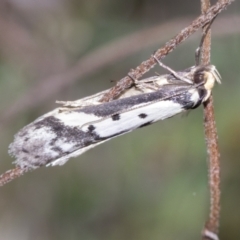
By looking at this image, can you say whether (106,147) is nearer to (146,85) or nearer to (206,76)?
(146,85)

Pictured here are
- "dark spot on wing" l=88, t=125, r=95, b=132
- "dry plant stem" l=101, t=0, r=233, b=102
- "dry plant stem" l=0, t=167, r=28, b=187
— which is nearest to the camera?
"dry plant stem" l=0, t=167, r=28, b=187

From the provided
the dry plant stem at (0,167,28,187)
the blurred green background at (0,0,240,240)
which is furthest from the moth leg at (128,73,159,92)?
the blurred green background at (0,0,240,240)

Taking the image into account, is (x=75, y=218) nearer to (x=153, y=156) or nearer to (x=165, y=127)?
(x=153, y=156)

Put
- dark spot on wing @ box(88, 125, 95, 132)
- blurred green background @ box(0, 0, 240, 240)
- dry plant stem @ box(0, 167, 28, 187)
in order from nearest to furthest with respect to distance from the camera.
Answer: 1. dry plant stem @ box(0, 167, 28, 187)
2. dark spot on wing @ box(88, 125, 95, 132)
3. blurred green background @ box(0, 0, 240, 240)

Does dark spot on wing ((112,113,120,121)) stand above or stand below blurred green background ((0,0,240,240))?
below

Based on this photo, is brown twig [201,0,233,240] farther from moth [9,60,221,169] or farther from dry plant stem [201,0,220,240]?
moth [9,60,221,169]

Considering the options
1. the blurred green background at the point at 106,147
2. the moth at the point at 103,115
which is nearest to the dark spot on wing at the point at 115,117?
the moth at the point at 103,115

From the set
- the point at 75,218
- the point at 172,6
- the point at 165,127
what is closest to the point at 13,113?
the point at 75,218
